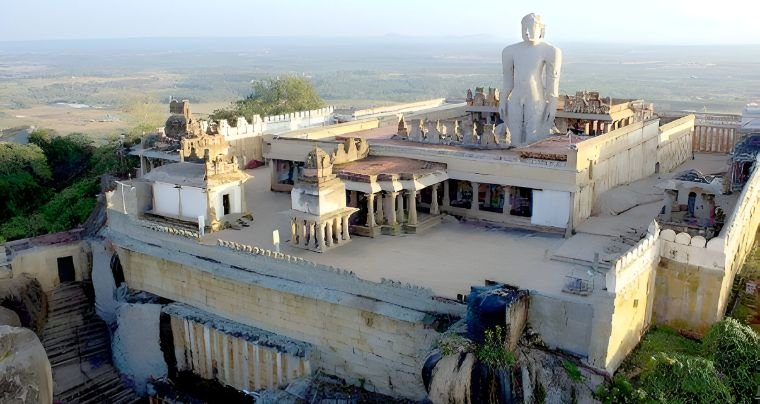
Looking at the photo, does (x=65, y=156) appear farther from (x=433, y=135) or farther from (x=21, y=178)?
(x=433, y=135)

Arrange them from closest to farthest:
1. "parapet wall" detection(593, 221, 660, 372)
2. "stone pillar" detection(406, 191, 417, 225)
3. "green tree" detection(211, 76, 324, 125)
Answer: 1. "parapet wall" detection(593, 221, 660, 372)
2. "stone pillar" detection(406, 191, 417, 225)
3. "green tree" detection(211, 76, 324, 125)

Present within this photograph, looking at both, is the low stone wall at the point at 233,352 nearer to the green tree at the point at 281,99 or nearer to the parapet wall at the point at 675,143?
the parapet wall at the point at 675,143

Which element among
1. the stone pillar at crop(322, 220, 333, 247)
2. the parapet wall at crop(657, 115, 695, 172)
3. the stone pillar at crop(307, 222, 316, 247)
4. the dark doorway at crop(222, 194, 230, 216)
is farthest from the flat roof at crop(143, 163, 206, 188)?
the parapet wall at crop(657, 115, 695, 172)

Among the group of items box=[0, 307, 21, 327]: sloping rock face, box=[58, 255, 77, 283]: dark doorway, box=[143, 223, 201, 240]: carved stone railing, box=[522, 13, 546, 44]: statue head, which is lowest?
box=[0, 307, 21, 327]: sloping rock face

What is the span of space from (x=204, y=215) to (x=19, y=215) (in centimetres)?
1565

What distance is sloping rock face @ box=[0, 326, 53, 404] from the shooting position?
19.6m

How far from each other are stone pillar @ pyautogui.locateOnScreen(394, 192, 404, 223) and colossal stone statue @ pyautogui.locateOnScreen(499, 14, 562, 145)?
6.18 meters

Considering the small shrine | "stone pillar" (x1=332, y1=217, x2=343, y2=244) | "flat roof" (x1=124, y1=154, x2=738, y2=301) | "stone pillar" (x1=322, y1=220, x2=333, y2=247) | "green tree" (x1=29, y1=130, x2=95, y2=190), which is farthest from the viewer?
"green tree" (x1=29, y1=130, x2=95, y2=190)

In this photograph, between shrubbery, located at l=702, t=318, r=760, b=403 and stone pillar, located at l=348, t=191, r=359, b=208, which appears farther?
stone pillar, located at l=348, t=191, r=359, b=208

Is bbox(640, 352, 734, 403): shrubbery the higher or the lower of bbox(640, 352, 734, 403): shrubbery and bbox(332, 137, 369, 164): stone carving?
the lower

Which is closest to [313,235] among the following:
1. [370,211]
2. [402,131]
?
[370,211]

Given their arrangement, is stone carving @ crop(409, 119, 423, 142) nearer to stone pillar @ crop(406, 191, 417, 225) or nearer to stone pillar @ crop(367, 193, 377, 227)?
stone pillar @ crop(406, 191, 417, 225)

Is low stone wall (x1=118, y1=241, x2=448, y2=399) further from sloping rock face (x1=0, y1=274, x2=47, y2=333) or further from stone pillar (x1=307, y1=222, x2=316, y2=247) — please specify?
sloping rock face (x1=0, y1=274, x2=47, y2=333)

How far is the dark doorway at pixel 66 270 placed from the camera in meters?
28.2
